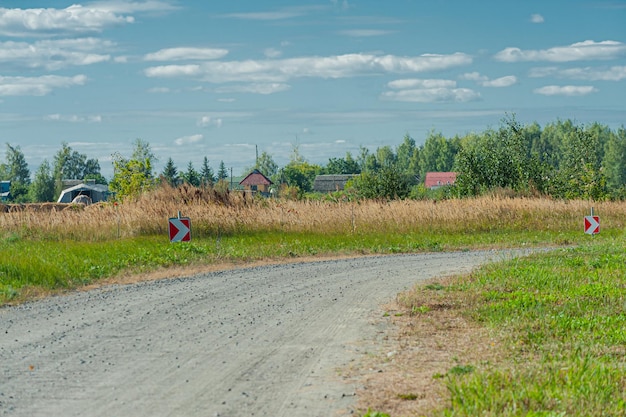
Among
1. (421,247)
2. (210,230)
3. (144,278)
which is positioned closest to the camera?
(144,278)

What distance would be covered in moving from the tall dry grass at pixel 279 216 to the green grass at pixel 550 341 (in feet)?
53.1

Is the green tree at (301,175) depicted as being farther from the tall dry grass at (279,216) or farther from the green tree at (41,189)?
the tall dry grass at (279,216)

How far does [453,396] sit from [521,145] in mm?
55592

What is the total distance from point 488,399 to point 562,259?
15.7 m

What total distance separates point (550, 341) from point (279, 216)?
25.6 m

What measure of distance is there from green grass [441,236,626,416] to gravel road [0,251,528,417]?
1.46m

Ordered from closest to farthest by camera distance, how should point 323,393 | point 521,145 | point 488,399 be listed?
point 488,399
point 323,393
point 521,145

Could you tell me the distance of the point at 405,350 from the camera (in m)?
11.2

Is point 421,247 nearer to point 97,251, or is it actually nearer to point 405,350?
point 97,251

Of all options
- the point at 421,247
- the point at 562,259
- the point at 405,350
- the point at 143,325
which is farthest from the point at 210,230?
the point at 405,350

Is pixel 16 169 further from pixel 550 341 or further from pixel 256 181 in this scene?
pixel 550 341

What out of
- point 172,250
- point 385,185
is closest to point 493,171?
point 385,185

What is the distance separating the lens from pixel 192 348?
37.4 feet

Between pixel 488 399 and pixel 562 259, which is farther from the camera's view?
pixel 562 259
